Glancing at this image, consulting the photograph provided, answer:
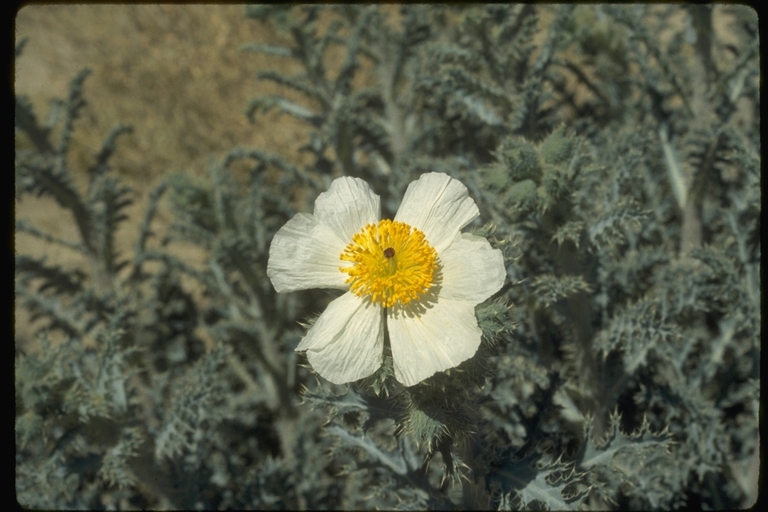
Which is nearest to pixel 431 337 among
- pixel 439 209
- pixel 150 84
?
pixel 439 209

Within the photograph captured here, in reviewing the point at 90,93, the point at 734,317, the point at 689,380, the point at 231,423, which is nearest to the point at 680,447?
the point at 689,380

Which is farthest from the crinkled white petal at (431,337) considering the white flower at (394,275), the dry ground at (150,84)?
the dry ground at (150,84)

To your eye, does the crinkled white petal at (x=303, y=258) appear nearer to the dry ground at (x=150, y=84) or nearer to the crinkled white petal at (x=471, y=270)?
the crinkled white petal at (x=471, y=270)

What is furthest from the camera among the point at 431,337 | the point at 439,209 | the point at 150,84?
the point at 150,84

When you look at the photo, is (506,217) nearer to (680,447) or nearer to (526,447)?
(526,447)

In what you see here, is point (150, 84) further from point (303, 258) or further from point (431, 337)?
point (431, 337)

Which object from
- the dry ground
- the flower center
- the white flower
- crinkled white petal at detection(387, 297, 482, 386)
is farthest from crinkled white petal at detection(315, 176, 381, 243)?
the dry ground
